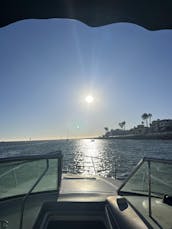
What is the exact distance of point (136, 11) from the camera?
6.89 feet

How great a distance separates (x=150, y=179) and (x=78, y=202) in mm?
930

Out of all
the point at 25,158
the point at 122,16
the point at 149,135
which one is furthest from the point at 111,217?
the point at 149,135

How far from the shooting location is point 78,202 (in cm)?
342

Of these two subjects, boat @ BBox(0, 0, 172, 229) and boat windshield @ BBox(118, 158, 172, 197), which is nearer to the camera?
boat @ BBox(0, 0, 172, 229)

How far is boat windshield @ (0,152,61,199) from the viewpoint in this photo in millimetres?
3393

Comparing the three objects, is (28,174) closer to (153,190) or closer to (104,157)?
(153,190)

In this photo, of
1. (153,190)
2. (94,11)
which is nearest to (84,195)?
(153,190)

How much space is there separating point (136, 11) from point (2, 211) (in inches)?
115

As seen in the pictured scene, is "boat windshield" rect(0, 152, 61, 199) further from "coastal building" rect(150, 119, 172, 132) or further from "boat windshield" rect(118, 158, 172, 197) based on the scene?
"coastal building" rect(150, 119, 172, 132)

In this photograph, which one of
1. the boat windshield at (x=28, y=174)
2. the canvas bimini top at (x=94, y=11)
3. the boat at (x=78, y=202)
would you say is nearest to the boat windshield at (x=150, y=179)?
the boat at (x=78, y=202)

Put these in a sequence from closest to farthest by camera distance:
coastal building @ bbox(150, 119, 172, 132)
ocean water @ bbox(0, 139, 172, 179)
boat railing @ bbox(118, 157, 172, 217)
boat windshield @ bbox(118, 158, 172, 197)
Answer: boat railing @ bbox(118, 157, 172, 217) < boat windshield @ bbox(118, 158, 172, 197) < ocean water @ bbox(0, 139, 172, 179) < coastal building @ bbox(150, 119, 172, 132)

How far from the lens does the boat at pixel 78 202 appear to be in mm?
2846

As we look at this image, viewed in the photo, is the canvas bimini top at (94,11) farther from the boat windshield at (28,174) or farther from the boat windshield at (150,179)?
the boat windshield at (28,174)

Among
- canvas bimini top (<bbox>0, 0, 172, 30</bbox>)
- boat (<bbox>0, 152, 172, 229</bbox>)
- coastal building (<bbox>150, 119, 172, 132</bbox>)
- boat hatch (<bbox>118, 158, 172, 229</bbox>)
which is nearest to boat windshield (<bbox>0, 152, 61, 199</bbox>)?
boat (<bbox>0, 152, 172, 229</bbox>)
